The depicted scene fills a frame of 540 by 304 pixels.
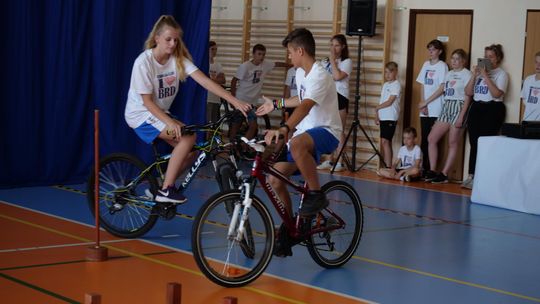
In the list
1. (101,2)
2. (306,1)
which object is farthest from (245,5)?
(101,2)

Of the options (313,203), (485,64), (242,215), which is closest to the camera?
(242,215)

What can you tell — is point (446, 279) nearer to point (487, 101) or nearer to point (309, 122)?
point (309, 122)

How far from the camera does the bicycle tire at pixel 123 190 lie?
20.5 ft

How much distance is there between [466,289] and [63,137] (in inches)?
205

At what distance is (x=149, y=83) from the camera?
615cm

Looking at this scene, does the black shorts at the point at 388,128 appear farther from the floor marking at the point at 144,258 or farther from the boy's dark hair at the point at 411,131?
A: the floor marking at the point at 144,258

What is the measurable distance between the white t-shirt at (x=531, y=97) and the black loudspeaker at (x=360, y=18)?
7.79 feet

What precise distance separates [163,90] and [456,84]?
5653mm

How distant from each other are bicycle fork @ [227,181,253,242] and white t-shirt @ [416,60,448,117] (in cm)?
679

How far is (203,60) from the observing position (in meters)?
10.0

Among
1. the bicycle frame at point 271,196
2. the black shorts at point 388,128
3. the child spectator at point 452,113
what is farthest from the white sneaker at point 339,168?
the bicycle frame at point 271,196

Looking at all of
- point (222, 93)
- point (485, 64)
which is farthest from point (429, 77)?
point (222, 93)

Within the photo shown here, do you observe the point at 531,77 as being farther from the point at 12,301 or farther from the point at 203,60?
the point at 12,301

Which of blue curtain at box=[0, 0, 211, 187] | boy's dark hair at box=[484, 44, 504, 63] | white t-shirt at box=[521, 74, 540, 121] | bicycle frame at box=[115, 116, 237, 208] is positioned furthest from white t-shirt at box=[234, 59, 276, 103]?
bicycle frame at box=[115, 116, 237, 208]
